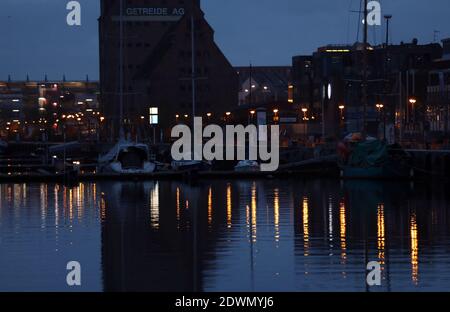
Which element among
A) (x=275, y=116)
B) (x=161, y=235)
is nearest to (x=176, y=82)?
(x=275, y=116)

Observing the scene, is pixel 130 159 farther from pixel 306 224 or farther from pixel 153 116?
pixel 153 116

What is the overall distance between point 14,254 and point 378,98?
308 feet

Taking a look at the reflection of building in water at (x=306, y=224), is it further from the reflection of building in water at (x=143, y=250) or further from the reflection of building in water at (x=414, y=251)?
the reflection of building in water at (x=143, y=250)

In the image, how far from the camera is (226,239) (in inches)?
1340

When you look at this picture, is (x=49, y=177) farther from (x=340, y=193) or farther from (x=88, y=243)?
(x=88, y=243)

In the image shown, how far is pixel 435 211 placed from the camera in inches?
1748

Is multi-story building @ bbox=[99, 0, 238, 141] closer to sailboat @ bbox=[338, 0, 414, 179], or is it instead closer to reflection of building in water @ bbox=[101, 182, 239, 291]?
sailboat @ bbox=[338, 0, 414, 179]
